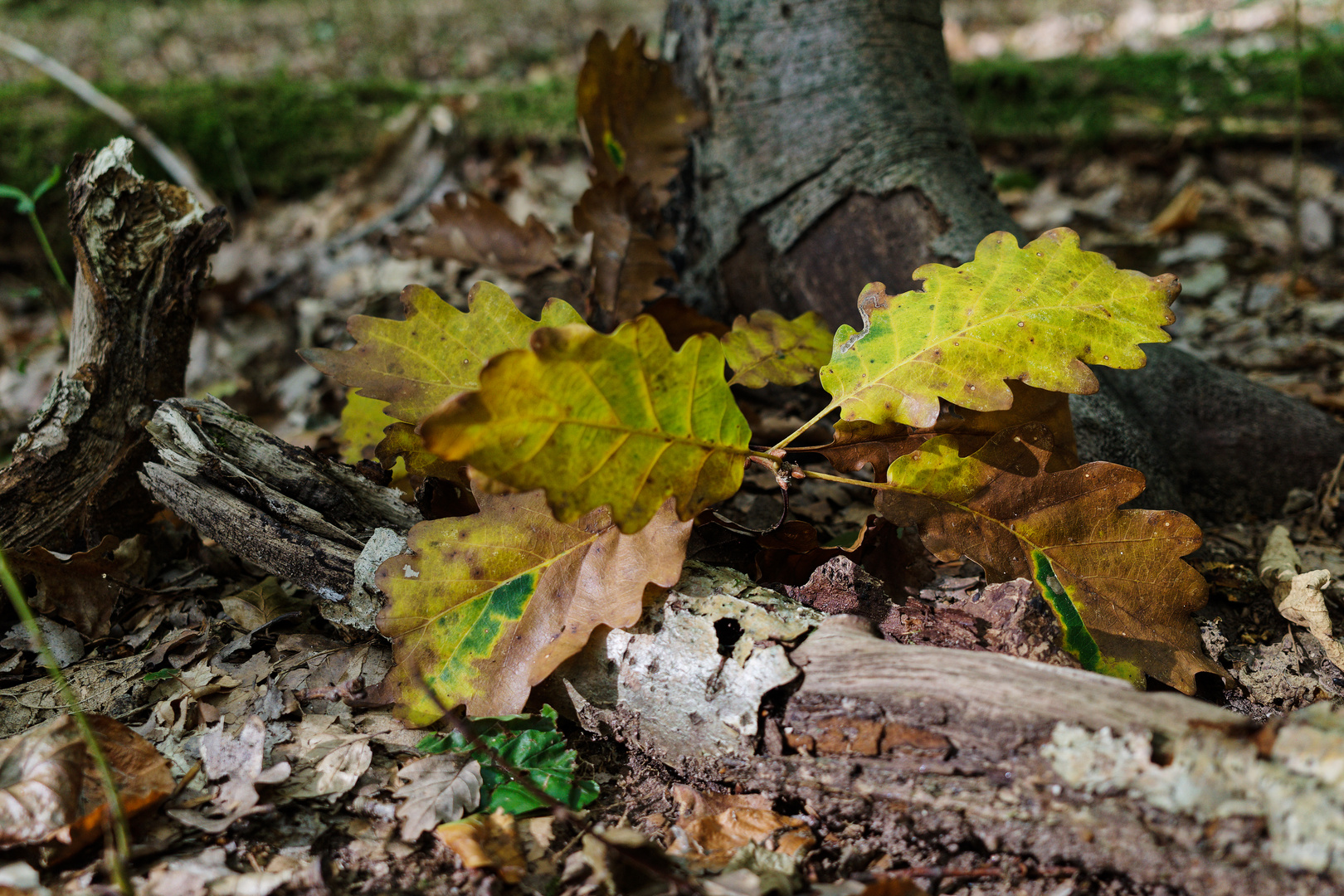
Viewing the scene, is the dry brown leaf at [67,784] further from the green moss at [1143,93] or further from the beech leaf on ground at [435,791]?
the green moss at [1143,93]

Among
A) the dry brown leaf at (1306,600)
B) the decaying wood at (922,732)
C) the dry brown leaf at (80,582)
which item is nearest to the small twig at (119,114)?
the dry brown leaf at (80,582)

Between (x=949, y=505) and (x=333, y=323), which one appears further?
(x=333, y=323)

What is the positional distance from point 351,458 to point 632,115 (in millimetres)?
1156

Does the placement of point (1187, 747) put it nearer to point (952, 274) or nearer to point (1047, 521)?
point (1047, 521)

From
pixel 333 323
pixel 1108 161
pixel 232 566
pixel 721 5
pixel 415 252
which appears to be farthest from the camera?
pixel 1108 161

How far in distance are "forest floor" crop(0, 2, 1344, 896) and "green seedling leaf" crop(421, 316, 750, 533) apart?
0.37 m

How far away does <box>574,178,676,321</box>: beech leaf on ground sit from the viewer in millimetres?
2018

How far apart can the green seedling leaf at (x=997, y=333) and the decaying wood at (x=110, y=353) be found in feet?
4.93

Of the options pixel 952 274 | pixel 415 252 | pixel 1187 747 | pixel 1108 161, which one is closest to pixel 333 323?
pixel 415 252

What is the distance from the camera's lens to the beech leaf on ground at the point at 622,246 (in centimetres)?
202

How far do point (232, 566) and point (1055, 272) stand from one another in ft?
6.17

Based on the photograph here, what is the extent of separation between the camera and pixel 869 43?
2.43 metres

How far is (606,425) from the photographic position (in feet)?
3.83

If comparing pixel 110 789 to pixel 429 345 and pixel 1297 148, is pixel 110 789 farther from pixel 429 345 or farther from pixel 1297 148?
pixel 1297 148
